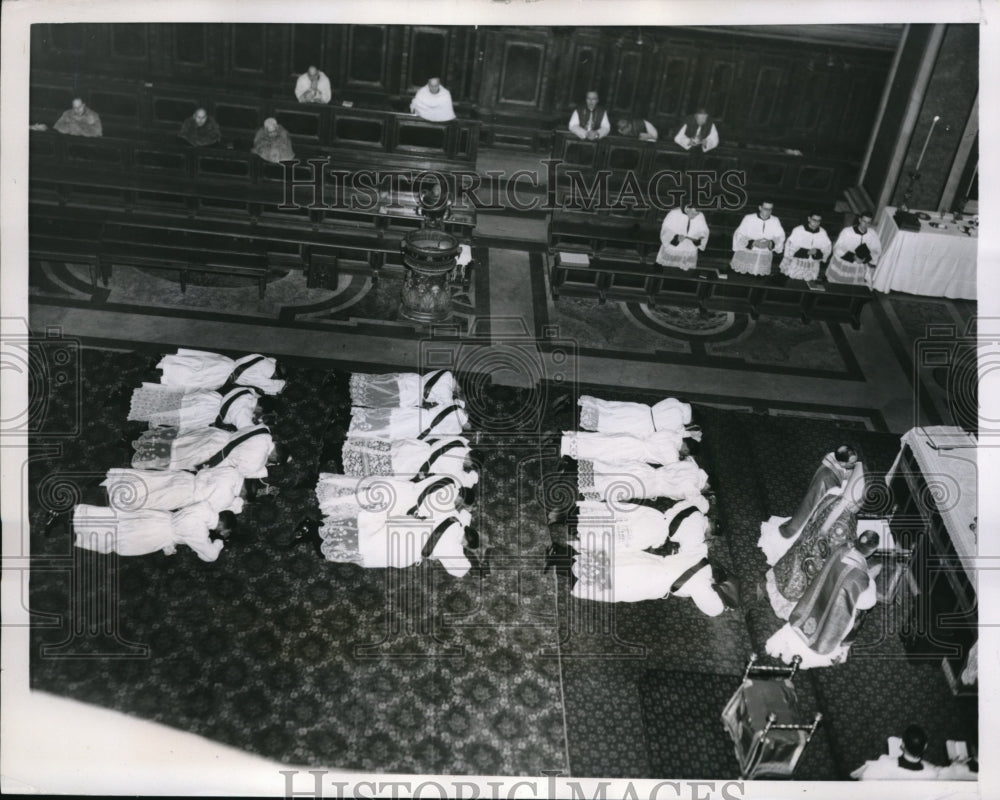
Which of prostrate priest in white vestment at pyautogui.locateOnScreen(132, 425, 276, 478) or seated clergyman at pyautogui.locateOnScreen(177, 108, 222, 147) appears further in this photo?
seated clergyman at pyautogui.locateOnScreen(177, 108, 222, 147)

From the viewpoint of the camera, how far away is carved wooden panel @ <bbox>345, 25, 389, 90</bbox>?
1195 cm

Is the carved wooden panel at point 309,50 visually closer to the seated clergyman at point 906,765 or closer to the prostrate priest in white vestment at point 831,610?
the prostrate priest in white vestment at point 831,610

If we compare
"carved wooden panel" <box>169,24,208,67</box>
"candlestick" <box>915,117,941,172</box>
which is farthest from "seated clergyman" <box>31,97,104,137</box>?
"candlestick" <box>915,117,941,172</box>

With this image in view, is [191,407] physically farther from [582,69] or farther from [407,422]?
[582,69]

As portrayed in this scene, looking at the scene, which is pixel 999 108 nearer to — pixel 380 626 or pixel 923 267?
pixel 380 626

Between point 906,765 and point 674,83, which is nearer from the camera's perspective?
point 906,765

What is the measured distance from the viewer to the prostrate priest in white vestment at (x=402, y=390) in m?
8.74

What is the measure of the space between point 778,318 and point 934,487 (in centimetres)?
359

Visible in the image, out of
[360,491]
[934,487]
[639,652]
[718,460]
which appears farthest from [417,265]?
[934,487]

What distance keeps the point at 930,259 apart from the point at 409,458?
7.06 m

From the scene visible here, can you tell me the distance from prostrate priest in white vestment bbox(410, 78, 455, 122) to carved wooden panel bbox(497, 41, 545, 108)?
2.14 meters

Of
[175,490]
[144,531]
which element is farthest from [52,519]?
[175,490]

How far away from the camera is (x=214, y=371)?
28.8 feet

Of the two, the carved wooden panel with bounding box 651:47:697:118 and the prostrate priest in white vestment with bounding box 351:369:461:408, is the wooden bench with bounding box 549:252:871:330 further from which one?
the carved wooden panel with bounding box 651:47:697:118
